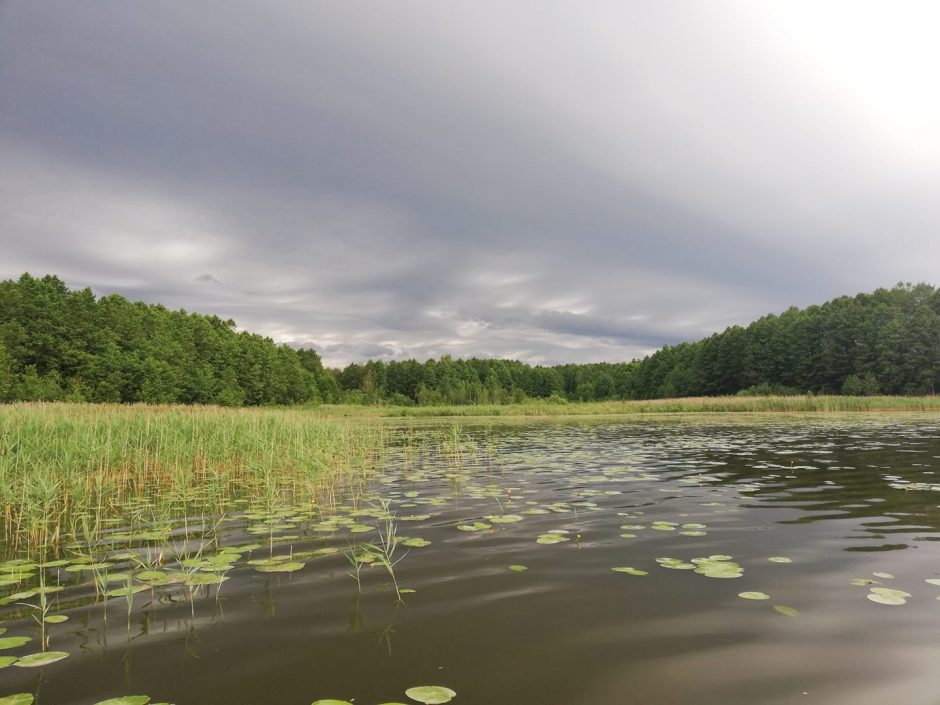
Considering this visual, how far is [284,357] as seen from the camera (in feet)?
296

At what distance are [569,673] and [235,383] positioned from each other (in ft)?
257

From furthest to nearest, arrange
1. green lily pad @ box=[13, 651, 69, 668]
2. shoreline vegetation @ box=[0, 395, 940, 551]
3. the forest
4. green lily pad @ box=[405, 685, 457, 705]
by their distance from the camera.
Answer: the forest < shoreline vegetation @ box=[0, 395, 940, 551] < green lily pad @ box=[13, 651, 69, 668] < green lily pad @ box=[405, 685, 457, 705]

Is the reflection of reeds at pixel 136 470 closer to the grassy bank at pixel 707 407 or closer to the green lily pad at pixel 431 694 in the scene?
the green lily pad at pixel 431 694

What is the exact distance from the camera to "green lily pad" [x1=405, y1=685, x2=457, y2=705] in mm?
2674

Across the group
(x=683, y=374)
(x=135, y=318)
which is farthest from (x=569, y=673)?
(x=683, y=374)

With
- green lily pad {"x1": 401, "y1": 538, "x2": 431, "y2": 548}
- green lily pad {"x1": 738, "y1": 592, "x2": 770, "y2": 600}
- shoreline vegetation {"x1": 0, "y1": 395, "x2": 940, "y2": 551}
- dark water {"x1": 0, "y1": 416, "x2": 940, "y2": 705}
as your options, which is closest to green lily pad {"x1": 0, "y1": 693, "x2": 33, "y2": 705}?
dark water {"x1": 0, "y1": 416, "x2": 940, "y2": 705}

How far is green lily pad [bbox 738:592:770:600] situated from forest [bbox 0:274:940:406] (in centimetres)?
5301

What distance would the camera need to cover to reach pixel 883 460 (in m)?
11.9

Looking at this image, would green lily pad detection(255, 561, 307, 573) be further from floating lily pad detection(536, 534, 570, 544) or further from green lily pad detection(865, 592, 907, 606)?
green lily pad detection(865, 592, 907, 606)

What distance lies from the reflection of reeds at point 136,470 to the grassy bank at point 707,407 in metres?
24.3

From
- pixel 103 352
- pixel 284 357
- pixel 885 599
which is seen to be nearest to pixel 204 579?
pixel 885 599

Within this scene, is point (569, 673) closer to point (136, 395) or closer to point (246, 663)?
point (246, 663)

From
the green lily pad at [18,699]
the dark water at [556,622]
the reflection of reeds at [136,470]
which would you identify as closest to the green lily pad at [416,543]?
the dark water at [556,622]

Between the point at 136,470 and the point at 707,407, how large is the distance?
44890 millimetres
